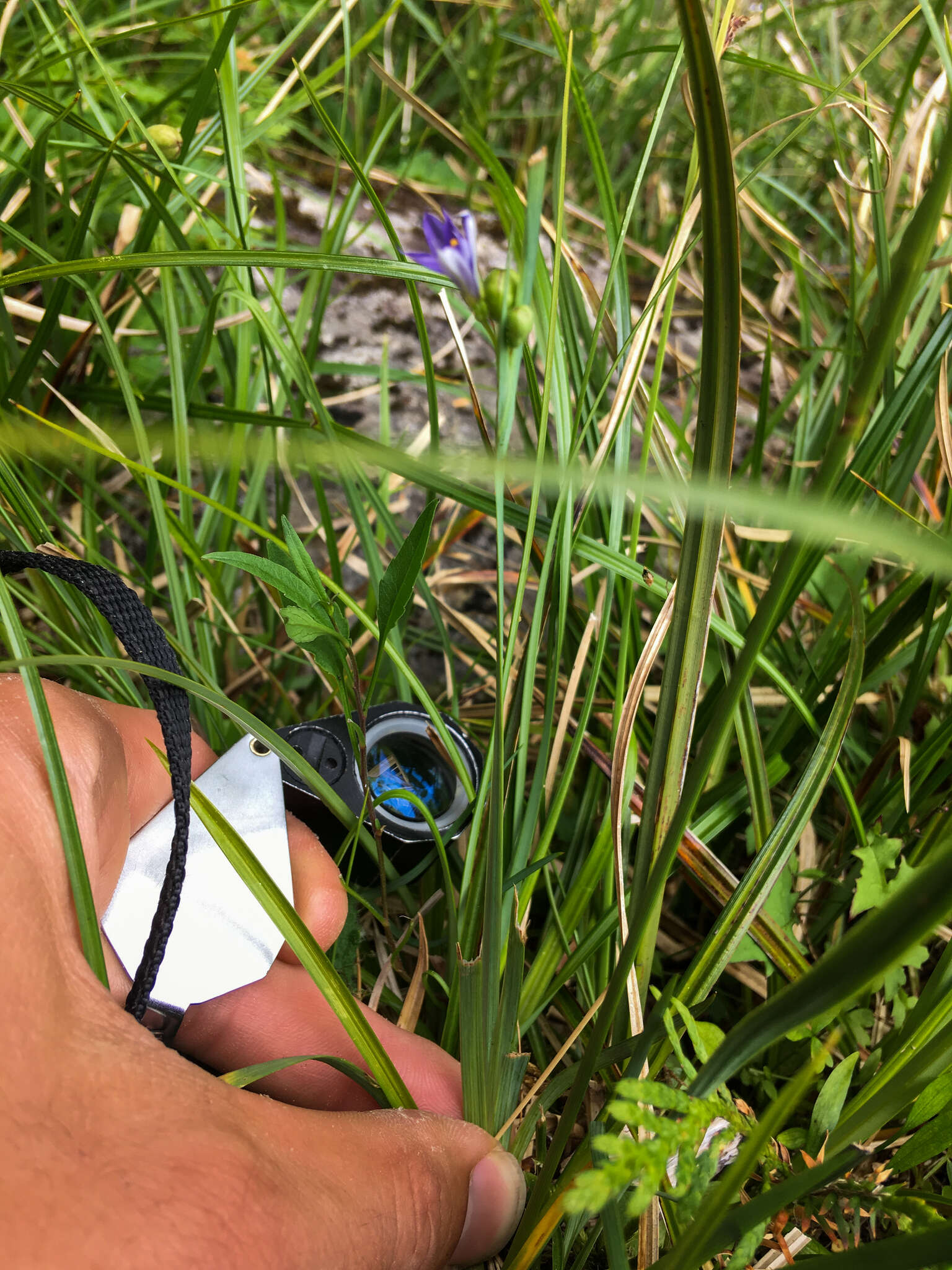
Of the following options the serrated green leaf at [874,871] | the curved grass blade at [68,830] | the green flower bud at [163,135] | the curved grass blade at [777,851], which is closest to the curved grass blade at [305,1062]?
the curved grass blade at [68,830]

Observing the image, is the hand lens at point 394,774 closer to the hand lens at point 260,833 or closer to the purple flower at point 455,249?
the hand lens at point 260,833

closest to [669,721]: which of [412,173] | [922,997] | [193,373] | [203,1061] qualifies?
[922,997]

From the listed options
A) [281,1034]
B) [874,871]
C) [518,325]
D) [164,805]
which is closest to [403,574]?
[518,325]

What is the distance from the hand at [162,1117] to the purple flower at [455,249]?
15.3 inches

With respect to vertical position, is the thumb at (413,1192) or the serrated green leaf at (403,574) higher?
the serrated green leaf at (403,574)

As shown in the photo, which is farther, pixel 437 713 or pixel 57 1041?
pixel 437 713

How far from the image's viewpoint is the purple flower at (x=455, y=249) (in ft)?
1.84

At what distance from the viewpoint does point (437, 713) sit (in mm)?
717

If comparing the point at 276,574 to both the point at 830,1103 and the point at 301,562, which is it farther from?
the point at 830,1103

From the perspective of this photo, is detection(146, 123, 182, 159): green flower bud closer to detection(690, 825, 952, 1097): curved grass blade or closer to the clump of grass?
the clump of grass

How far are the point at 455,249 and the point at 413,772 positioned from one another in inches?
19.2

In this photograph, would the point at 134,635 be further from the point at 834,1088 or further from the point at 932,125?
the point at 932,125

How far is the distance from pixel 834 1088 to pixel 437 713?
0.39 metres

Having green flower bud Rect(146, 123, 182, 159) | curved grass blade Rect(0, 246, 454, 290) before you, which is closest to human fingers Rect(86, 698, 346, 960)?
curved grass blade Rect(0, 246, 454, 290)
